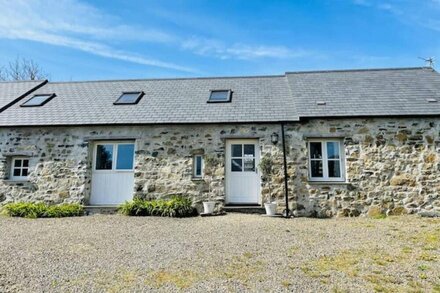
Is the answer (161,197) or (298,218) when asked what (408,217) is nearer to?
(298,218)

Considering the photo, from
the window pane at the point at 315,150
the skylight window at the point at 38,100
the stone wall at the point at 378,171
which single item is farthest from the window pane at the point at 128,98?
the window pane at the point at 315,150

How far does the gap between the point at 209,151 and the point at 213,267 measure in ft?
17.5

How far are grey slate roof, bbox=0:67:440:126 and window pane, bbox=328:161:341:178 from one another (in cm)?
149

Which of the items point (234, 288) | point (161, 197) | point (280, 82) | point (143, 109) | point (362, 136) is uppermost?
point (280, 82)

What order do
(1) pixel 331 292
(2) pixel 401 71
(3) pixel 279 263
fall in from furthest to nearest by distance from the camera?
(2) pixel 401 71 → (3) pixel 279 263 → (1) pixel 331 292

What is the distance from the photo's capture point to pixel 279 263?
15.8 ft

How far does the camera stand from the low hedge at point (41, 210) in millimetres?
9141

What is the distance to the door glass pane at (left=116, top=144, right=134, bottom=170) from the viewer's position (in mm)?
10227

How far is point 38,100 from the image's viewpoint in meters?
12.4

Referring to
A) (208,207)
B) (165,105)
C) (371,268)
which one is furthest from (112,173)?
(371,268)

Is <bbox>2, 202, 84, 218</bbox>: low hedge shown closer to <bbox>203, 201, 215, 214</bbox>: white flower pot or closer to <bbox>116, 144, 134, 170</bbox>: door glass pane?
<bbox>116, 144, 134, 170</bbox>: door glass pane

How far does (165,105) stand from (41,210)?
5.18m

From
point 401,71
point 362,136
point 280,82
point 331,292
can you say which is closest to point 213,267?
point 331,292

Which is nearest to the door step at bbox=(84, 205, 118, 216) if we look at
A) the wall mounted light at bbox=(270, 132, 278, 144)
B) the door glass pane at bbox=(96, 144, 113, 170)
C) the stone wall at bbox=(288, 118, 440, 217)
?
the door glass pane at bbox=(96, 144, 113, 170)
